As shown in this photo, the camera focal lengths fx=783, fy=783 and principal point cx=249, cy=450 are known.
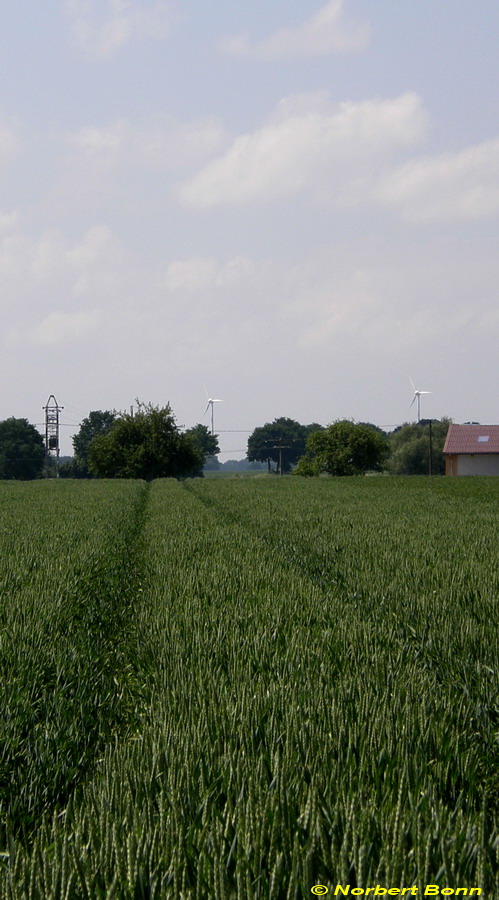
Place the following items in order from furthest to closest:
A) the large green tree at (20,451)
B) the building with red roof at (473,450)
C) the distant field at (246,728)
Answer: the large green tree at (20,451) < the building with red roof at (473,450) < the distant field at (246,728)

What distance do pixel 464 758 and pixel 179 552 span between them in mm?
7891

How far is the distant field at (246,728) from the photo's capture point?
238 centimetres

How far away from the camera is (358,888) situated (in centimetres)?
212

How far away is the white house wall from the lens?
69.6 metres

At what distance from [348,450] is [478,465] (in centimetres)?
2076

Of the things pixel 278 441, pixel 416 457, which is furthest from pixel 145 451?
pixel 278 441

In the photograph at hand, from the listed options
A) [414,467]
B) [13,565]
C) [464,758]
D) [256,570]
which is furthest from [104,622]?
[414,467]

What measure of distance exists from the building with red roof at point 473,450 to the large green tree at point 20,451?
200 feet

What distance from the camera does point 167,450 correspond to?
7206 cm

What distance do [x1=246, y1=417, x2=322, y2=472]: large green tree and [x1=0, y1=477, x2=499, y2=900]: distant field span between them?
464ft

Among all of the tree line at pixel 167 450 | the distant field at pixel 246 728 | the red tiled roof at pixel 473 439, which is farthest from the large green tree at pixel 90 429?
the distant field at pixel 246 728

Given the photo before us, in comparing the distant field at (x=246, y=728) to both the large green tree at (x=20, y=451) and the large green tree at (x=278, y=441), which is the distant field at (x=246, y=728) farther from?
the large green tree at (x=278, y=441)

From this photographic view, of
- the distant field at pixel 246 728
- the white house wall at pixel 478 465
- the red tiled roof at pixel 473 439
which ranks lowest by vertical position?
the distant field at pixel 246 728

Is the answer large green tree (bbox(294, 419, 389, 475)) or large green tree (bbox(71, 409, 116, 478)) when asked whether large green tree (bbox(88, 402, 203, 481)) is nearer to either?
large green tree (bbox(294, 419, 389, 475))
